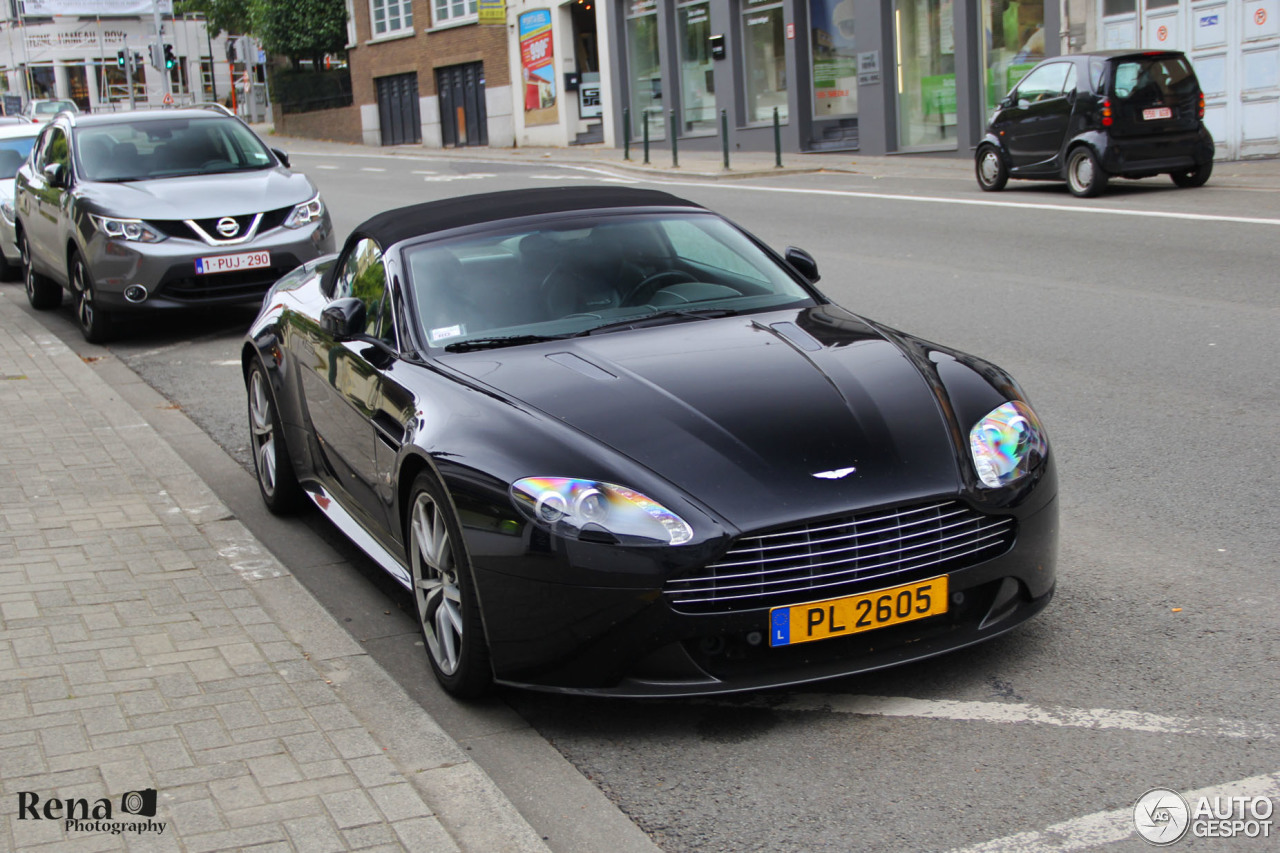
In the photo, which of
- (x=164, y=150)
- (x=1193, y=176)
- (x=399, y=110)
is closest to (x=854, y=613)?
(x=164, y=150)

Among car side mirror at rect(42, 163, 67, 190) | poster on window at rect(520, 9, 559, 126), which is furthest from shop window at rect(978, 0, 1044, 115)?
car side mirror at rect(42, 163, 67, 190)

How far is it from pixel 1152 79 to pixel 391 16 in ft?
119

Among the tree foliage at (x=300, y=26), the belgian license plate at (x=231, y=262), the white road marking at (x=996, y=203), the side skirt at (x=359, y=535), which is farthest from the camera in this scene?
the tree foliage at (x=300, y=26)

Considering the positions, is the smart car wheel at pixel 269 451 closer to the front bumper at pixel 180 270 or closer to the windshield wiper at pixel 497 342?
the windshield wiper at pixel 497 342

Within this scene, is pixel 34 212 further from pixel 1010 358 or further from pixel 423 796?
pixel 423 796

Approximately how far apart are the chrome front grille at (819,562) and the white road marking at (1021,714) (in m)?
0.40

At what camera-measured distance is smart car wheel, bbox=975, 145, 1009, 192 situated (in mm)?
19016

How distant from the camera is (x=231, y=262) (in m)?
10.9

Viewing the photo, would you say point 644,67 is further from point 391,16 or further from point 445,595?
point 445,595

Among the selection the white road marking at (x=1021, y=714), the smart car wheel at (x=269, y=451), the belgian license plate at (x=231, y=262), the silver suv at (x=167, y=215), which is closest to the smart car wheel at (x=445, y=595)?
the white road marking at (x=1021, y=714)

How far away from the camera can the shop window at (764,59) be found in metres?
31.0

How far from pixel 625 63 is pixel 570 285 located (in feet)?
107

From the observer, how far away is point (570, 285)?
5.25m

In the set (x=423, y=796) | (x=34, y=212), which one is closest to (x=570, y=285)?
(x=423, y=796)
